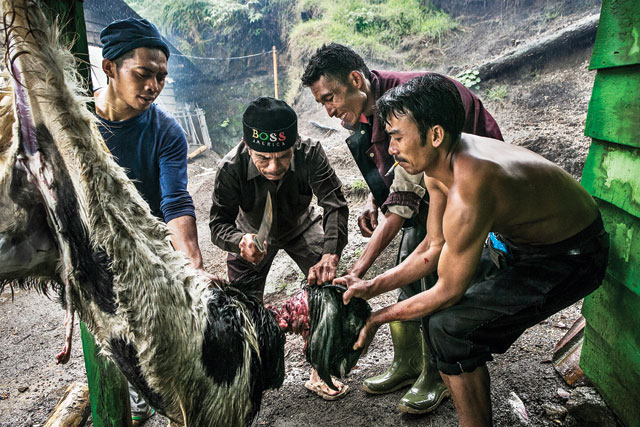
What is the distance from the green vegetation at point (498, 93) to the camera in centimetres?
954

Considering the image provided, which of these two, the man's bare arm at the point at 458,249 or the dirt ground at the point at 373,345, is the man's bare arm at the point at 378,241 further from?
the dirt ground at the point at 373,345

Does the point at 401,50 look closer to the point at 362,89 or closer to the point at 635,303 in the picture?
the point at 362,89

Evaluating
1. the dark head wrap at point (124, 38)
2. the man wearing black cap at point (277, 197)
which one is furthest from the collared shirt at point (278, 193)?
the dark head wrap at point (124, 38)

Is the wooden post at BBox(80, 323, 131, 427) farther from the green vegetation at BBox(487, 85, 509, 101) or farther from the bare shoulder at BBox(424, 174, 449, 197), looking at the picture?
the green vegetation at BBox(487, 85, 509, 101)

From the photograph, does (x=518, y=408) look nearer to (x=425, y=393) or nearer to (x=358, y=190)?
(x=425, y=393)

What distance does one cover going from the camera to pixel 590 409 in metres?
2.75

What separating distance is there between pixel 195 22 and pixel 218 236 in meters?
19.8

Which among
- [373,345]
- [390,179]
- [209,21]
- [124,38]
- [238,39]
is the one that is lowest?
[373,345]

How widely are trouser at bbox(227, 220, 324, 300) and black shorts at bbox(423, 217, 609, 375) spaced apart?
149cm

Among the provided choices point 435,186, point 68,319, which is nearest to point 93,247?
point 68,319

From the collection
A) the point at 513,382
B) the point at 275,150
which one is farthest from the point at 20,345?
the point at 513,382

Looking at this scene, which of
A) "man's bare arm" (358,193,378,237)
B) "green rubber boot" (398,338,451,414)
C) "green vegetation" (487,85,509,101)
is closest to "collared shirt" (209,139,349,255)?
"man's bare arm" (358,193,378,237)

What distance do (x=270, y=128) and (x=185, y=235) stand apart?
0.93m

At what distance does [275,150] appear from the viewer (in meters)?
3.04
